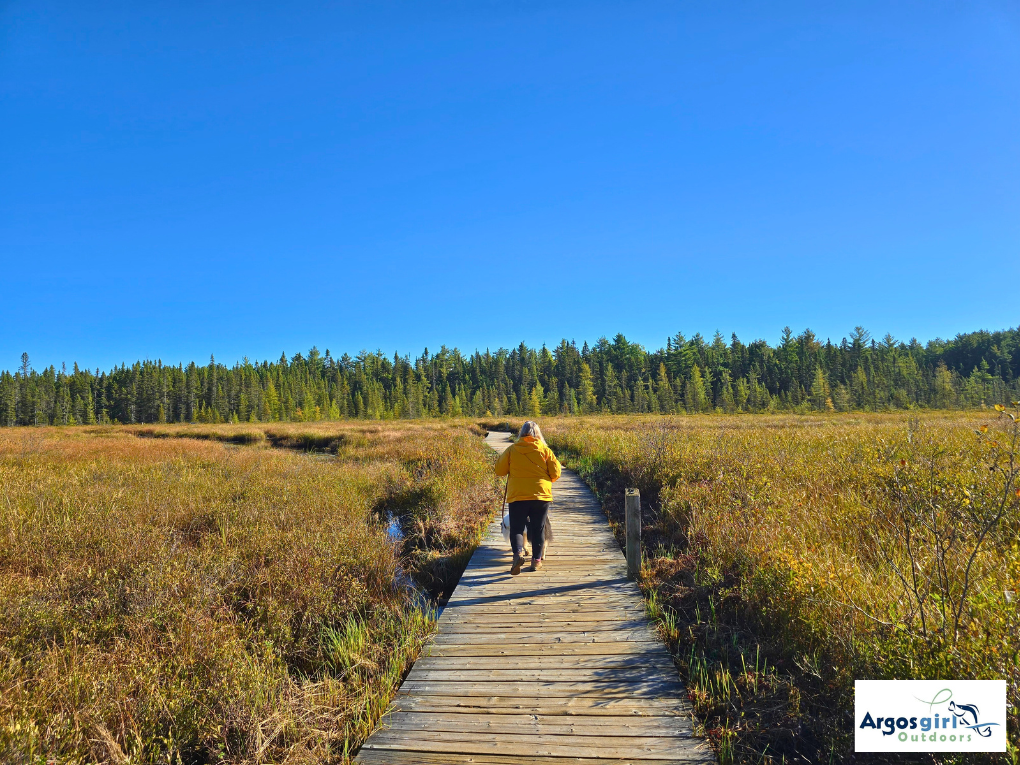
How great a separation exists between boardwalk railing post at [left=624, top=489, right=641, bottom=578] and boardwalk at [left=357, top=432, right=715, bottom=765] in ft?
0.93

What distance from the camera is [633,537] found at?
5855mm

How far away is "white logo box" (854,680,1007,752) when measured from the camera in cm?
254

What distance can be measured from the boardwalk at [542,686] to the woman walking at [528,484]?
1.83ft

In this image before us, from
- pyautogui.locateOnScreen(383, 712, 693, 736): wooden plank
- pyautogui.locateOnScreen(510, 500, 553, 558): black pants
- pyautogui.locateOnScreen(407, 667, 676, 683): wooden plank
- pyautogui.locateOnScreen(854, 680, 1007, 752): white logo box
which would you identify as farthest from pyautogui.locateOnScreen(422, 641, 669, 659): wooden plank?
pyautogui.locateOnScreen(510, 500, 553, 558): black pants

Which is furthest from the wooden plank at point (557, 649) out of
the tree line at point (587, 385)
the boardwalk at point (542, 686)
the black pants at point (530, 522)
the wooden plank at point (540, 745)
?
the tree line at point (587, 385)

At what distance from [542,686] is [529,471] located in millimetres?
2531

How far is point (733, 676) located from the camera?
12.8 feet

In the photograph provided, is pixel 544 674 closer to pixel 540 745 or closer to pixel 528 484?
pixel 540 745

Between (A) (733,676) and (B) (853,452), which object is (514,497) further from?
(B) (853,452)

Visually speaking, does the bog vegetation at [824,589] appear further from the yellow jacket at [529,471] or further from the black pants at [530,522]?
the yellow jacket at [529,471]

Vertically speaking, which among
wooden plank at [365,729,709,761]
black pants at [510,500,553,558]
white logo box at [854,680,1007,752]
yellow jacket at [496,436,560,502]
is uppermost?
yellow jacket at [496,436,560,502]

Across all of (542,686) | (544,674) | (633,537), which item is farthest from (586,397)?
(542,686)

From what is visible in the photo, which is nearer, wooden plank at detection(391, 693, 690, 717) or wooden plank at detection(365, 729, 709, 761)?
wooden plank at detection(365, 729, 709, 761)

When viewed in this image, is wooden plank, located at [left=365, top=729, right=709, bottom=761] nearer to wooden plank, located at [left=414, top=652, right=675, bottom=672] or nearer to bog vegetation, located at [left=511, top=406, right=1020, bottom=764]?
bog vegetation, located at [left=511, top=406, right=1020, bottom=764]
